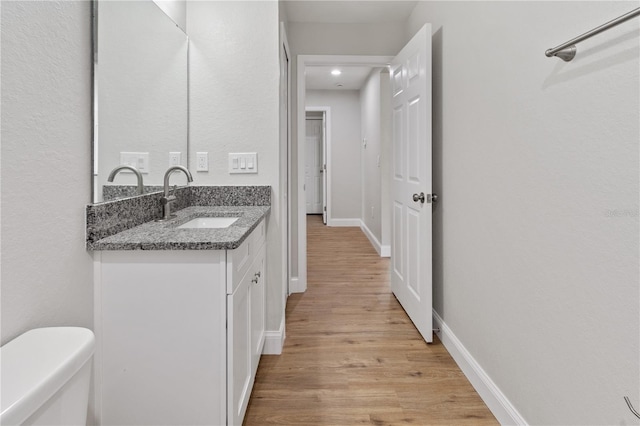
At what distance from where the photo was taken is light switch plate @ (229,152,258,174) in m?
2.30

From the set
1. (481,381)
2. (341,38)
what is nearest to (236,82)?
(341,38)

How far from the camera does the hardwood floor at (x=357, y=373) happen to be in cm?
182

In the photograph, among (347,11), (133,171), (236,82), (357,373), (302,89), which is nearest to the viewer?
(133,171)

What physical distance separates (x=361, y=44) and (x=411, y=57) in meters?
0.87

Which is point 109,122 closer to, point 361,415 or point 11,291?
point 11,291

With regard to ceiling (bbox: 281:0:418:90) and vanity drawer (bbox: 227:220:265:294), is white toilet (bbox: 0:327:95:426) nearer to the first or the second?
vanity drawer (bbox: 227:220:265:294)

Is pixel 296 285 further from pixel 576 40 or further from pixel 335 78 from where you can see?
pixel 335 78

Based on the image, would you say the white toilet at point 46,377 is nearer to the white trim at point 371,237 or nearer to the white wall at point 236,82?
the white wall at point 236,82

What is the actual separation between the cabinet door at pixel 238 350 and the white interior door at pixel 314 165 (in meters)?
7.26

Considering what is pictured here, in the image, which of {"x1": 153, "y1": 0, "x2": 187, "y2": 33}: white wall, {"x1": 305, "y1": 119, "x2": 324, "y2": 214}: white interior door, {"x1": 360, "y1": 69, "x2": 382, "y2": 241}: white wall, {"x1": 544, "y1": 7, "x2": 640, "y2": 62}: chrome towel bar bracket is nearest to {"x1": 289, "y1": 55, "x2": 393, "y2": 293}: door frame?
{"x1": 153, "y1": 0, "x2": 187, "y2": 33}: white wall

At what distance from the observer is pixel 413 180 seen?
2.77 m

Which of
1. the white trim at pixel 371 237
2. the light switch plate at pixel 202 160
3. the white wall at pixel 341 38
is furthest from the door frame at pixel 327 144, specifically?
the light switch plate at pixel 202 160

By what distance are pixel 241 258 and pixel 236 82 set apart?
118cm

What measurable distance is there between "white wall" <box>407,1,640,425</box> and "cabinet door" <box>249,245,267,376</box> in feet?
3.59
